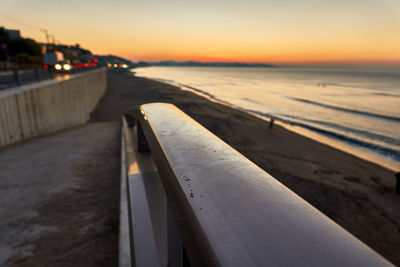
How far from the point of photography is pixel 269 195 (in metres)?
1.49

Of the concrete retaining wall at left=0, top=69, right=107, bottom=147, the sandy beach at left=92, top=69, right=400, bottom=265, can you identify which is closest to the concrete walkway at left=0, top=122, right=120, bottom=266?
the concrete retaining wall at left=0, top=69, right=107, bottom=147

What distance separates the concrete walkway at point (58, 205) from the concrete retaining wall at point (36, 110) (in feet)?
2.96

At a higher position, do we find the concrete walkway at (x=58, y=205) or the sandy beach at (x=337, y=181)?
the concrete walkway at (x=58, y=205)

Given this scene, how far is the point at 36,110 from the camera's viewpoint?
10539mm

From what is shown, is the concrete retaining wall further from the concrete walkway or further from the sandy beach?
the sandy beach

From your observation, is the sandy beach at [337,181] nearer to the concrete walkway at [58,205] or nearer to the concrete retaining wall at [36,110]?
the concrete walkway at [58,205]

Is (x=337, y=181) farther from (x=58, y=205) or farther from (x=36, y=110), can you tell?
(x=36, y=110)

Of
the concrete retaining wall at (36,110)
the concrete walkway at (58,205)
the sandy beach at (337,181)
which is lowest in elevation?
the sandy beach at (337,181)

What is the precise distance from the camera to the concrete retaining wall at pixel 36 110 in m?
8.84

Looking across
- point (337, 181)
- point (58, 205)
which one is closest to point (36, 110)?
point (58, 205)

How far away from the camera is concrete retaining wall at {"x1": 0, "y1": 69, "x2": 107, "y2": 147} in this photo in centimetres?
884

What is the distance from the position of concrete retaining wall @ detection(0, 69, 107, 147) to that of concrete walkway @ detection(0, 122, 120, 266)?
2.96ft

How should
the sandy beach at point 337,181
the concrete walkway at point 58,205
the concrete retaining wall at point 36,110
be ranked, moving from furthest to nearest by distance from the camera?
the concrete retaining wall at point 36,110
the sandy beach at point 337,181
the concrete walkway at point 58,205

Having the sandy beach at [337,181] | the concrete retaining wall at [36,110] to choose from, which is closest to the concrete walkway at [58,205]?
the concrete retaining wall at [36,110]
